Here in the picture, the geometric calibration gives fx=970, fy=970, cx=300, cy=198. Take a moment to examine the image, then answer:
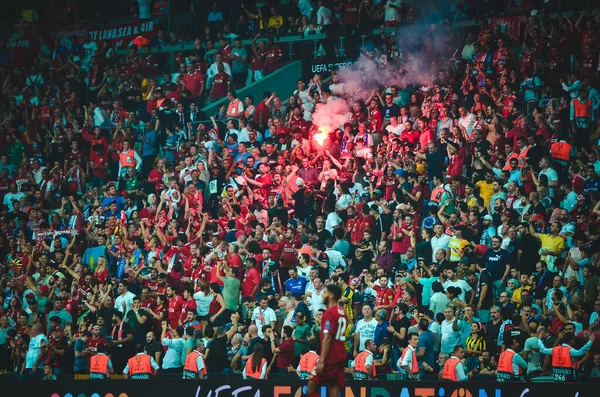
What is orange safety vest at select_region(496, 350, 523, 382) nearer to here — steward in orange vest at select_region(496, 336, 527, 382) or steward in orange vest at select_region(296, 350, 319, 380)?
steward in orange vest at select_region(496, 336, 527, 382)

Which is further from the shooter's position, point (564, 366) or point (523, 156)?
point (523, 156)

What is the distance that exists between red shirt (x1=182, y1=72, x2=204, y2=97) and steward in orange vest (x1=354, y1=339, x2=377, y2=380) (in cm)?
933

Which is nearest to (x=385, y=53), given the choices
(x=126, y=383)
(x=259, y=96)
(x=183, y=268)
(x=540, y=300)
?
(x=259, y=96)

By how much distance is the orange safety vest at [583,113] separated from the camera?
1636 cm

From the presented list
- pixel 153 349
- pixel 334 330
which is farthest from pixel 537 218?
pixel 334 330

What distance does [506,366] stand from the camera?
42.3 ft

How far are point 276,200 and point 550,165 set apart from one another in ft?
15.5

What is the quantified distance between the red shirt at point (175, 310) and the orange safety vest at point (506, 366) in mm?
5287

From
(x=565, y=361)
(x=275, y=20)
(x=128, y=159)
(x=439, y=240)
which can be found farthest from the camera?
(x=275, y=20)

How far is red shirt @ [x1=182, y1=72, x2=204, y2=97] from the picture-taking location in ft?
69.4

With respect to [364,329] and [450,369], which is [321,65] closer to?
[364,329]

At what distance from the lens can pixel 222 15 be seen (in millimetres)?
23062

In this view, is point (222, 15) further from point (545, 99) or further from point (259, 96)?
point (545, 99)

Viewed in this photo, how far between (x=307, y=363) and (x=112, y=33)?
1342cm
